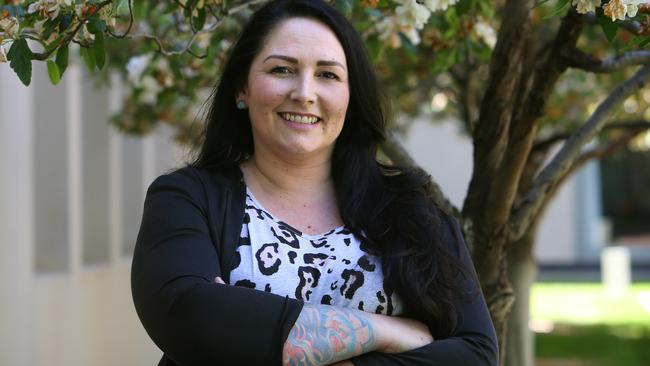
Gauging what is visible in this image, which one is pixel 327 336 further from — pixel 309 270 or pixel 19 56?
pixel 19 56

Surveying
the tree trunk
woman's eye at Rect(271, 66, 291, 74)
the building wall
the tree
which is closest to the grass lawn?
the building wall

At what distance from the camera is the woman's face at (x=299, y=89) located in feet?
9.53

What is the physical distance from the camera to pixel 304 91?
9.43ft

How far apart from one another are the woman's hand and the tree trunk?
3.32 m

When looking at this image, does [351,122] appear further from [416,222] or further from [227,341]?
[227,341]

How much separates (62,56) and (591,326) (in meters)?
12.3

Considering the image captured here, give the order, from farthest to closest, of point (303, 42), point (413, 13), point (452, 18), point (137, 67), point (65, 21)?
point (137, 67), point (452, 18), point (413, 13), point (65, 21), point (303, 42)

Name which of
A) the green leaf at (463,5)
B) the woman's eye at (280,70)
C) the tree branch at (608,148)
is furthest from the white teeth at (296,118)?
the tree branch at (608,148)

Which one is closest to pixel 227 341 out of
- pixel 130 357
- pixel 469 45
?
pixel 469 45

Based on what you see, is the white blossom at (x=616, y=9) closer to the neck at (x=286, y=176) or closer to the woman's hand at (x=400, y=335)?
the neck at (x=286, y=176)

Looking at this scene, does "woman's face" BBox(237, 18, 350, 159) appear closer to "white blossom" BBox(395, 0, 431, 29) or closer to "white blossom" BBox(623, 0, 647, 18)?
"white blossom" BBox(623, 0, 647, 18)

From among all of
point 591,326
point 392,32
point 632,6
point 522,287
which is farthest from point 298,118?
point 591,326

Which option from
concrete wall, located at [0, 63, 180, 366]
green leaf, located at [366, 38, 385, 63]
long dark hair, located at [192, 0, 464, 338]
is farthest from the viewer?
concrete wall, located at [0, 63, 180, 366]

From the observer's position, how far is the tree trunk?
19.8 feet
